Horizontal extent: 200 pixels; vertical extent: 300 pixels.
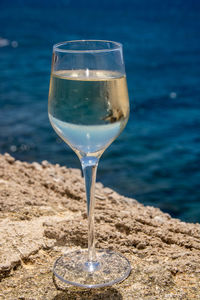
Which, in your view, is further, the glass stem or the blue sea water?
the blue sea water

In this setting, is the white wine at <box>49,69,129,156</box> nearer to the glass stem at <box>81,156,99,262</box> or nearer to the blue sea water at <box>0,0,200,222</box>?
the glass stem at <box>81,156,99,262</box>

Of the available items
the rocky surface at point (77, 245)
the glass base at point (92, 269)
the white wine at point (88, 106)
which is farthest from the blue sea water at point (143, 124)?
the white wine at point (88, 106)

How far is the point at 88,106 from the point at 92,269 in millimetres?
741

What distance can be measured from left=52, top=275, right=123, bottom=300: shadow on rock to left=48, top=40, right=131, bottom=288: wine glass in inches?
1.0

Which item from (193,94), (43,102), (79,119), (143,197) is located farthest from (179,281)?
(193,94)

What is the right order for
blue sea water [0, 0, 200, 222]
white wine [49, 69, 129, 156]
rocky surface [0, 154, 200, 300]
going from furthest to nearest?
blue sea water [0, 0, 200, 222] < rocky surface [0, 154, 200, 300] < white wine [49, 69, 129, 156]

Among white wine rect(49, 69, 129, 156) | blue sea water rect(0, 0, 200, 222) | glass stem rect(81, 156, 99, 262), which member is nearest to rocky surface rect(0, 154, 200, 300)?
glass stem rect(81, 156, 99, 262)

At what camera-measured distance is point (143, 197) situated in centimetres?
529

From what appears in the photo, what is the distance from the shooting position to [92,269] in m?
1.93

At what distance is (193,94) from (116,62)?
8.86 m

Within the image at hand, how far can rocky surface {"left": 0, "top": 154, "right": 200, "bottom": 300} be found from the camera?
175cm

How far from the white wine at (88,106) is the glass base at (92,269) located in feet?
1.80

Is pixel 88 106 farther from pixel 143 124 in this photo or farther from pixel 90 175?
pixel 143 124

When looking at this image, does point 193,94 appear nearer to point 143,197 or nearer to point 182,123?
point 182,123
